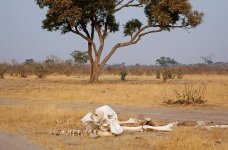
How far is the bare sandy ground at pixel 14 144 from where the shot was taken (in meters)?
9.89

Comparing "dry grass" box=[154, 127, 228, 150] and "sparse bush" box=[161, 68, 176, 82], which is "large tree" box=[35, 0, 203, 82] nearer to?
"sparse bush" box=[161, 68, 176, 82]

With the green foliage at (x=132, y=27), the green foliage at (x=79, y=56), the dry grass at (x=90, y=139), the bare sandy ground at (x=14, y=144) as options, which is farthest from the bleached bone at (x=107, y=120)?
the green foliage at (x=79, y=56)

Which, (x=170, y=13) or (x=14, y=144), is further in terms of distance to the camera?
(x=170, y=13)

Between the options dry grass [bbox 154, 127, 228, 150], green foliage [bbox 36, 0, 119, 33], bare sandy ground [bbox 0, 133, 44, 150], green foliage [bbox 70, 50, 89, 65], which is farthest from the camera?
green foliage [bbox 70, 50, 89, 65]

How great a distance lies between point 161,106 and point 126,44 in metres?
18.5

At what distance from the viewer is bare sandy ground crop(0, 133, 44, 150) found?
9.89 metres

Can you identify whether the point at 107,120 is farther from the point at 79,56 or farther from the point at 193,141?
the point at 79,56

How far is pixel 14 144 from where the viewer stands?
10.4 meters

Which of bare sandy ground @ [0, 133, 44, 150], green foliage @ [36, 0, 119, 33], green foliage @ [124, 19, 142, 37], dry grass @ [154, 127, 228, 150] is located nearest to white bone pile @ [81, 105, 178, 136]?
dry grass @ [154, 127, 228, 150]

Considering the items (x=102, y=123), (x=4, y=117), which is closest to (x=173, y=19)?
(x=4, y=117)

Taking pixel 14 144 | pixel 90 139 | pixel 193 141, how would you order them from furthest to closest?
pixel 90 139 < pixel 14 144 < pixel 193 141

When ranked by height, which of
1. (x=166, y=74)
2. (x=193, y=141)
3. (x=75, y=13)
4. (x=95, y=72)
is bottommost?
(x=193, y=141)

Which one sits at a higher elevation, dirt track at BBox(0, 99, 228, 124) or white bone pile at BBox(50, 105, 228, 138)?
white bone pile at BBox(50, 105, 228, 138)

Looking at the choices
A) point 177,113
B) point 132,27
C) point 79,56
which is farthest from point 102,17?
point 79,56
